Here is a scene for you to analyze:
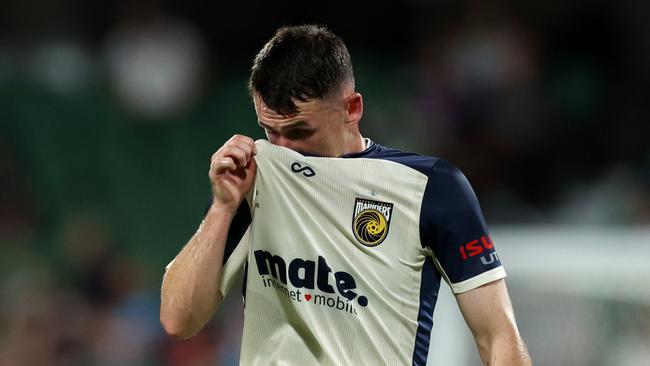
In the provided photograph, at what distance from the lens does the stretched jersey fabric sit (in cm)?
275

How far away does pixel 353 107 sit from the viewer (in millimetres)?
A: 2871

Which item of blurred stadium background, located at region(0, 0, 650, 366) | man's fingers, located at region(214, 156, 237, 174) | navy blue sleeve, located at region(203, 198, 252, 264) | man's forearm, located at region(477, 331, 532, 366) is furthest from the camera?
blurred stadium background, located at region(0, 0, 650, 366)

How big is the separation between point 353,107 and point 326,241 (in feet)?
1.17

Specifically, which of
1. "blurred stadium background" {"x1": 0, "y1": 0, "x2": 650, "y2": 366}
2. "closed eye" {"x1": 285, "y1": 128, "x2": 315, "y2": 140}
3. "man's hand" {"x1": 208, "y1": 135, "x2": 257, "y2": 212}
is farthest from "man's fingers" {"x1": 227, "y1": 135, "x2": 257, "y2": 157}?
"blurred stadium background" {"x1": 0, "y1": 0, "x2": 650, "y2": 366}

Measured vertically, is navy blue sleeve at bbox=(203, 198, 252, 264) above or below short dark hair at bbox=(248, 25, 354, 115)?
below

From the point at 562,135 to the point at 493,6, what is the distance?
1.42m

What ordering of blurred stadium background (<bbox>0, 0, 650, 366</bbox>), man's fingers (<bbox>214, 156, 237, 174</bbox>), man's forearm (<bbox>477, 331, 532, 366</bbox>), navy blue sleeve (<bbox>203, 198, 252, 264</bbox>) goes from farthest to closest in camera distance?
blurred stadium background (<bbox>0, 0, 650, 366</bbox>) < navy blue sleeve (<bbox>203, 198, 252, 264</bbox>) < man's fingers (<bbox>214, 156, 237, 174</bbox>) < man's forearm (<bbox>477, 331, 532, 366</bbox>)

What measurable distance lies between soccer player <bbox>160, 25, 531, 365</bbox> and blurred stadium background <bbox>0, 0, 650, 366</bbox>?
4.89 meters

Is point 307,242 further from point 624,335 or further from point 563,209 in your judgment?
point 563,209

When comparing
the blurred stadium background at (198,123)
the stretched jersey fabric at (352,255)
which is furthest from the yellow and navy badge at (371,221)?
the blurred stadium background at (198,123)

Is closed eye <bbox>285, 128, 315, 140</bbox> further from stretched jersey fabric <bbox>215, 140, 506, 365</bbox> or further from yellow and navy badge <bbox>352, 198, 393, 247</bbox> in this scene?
yellow and navy badge <bbox>352, 198, 393, 247</bbox>

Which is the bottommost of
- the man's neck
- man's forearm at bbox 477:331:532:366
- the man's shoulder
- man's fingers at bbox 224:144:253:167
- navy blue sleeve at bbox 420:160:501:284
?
man's forearm at bbox 477:331:532:366

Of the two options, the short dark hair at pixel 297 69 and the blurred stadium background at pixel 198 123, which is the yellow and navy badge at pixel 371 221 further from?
the blurred stadium background at pixel 198 123

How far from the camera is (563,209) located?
862cm
